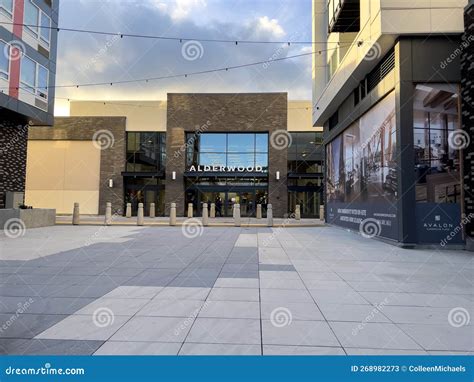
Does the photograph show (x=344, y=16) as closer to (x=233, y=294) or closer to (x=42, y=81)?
(x=233, y=294)

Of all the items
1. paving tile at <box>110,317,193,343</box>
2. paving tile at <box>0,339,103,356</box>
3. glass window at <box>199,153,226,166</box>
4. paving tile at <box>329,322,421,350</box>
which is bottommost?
paving tile at <box>0,339,103,356</box>

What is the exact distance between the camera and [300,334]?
11.8 feet

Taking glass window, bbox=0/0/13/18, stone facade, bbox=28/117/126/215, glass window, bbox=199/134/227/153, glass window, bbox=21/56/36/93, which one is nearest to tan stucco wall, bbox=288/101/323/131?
glass window, bbox=199/134/227/153

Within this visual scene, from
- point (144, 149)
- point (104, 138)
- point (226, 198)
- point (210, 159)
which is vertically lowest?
point (226, 198)

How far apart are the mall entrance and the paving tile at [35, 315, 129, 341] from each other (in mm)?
23225

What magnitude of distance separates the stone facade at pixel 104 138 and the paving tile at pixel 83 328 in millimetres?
25276

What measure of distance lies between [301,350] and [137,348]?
151 centimetres

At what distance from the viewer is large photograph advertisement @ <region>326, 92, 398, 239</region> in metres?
10.9

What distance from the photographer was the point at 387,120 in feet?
36.4

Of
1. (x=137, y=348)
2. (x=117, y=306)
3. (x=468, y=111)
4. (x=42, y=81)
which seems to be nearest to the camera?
(x=137, y=348)

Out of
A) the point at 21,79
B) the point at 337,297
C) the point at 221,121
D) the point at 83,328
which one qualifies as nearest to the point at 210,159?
the point at 221,121

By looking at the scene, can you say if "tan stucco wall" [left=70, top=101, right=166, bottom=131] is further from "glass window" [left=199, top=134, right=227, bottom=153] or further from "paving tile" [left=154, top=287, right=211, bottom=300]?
"paving tile" [left=154, top=287, right=211, bottom=300]

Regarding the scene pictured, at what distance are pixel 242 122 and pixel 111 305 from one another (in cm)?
2403

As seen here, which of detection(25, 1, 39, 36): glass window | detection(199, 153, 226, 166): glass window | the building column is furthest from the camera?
detection(199, 153, 226, 166): glass window
